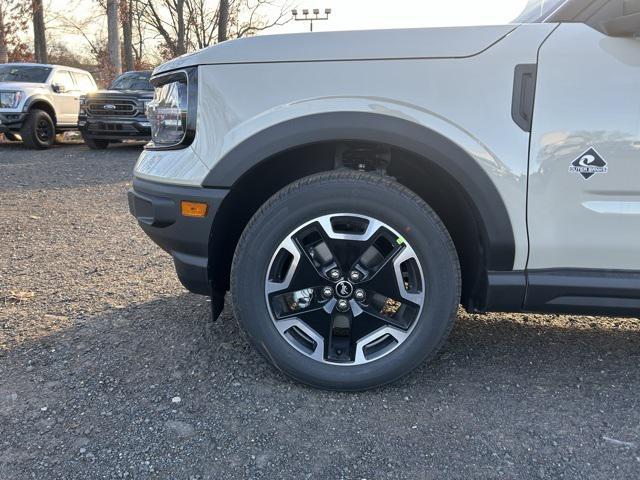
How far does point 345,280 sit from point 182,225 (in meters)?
0.75

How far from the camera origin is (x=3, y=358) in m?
2.55

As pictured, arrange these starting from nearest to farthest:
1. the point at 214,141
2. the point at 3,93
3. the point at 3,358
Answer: the point at 214,141 → the point at 3,358 → the point at 3,93

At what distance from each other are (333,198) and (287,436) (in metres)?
0.97

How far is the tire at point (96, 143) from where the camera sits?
11.7 m

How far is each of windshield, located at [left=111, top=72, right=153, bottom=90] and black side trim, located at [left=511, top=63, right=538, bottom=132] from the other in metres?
11.3

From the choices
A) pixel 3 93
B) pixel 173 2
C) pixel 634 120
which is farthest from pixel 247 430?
pixel 173 2

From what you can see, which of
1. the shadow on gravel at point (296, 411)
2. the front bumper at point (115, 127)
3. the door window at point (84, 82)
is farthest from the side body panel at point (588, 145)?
the door window at point (84, 82)

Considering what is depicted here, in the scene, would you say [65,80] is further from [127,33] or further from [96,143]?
[127,33]

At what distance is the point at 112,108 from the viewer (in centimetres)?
1096

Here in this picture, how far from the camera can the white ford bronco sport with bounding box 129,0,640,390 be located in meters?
1.96

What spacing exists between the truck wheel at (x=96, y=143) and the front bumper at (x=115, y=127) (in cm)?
32

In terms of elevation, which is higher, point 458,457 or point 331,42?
point 331,42

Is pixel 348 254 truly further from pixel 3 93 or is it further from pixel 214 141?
pixel 3 93

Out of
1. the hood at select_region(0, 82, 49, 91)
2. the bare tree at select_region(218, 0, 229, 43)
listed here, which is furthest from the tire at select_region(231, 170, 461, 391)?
the bare tree at select_region(218, 0, 229, 43)
